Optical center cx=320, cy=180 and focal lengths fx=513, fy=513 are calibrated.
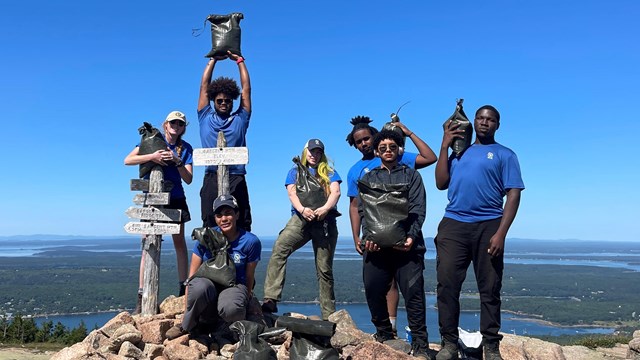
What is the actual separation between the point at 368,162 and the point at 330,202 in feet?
2.44

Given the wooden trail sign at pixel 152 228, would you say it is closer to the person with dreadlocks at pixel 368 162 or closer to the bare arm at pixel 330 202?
the bare arm at pixel 330 202

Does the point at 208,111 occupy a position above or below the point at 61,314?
above

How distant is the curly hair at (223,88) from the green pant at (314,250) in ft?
6.21

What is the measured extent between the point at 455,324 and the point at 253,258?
2.46 meters

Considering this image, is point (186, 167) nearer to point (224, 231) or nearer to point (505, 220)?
point (224, 231)

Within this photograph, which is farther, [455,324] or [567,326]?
[567,326]

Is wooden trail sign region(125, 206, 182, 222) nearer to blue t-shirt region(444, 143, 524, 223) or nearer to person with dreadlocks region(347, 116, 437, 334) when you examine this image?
person with dreadlocks region(347, 116, 437, 334)

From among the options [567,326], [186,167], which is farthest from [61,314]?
[186,167]

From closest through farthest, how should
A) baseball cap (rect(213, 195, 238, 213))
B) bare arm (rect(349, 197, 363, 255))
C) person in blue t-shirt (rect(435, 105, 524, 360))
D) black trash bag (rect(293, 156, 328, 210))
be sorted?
person in blue t-shirt (rect(435, 105, 524, 360)), baseball cap (rect(213, 195, 238, 213)), bare arm (rect(349, 197, 363, 255)), black trash bag (rect(293, 156, 328, 210))

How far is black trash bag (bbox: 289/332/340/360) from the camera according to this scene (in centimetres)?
522

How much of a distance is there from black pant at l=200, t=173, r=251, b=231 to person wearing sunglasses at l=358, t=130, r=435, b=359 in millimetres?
2023

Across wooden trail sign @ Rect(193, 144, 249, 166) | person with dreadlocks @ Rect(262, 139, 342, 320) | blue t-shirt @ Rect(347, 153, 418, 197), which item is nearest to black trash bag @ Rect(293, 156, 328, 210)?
person with dreadlocks @ Rect(262, 139, 342, 320)

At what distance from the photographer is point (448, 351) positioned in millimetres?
5523

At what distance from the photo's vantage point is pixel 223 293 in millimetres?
5941
